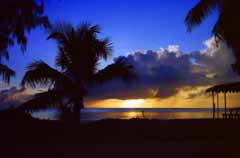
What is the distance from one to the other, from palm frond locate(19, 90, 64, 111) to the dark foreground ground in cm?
58

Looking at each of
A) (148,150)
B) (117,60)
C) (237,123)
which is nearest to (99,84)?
(117,60)

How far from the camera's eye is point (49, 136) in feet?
34.9

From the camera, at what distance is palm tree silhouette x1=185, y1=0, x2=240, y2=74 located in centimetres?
1215

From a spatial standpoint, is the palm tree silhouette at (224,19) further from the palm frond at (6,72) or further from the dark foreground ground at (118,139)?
the palm frond at (6,72)

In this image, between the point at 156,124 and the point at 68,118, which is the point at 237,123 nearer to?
the point at 156,124

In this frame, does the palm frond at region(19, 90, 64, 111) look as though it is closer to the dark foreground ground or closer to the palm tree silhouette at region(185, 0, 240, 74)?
the dark foreground ground

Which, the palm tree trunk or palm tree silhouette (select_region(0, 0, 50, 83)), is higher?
palm tree silhouette (select_region(0, 0, 50, 83))

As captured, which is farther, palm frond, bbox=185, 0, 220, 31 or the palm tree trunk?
palm frond, bbox=185, 0, 220, 31

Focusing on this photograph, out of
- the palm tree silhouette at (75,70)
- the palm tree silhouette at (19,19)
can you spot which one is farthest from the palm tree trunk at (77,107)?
the palm tree silhouette at (19,19)

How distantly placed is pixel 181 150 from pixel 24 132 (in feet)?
17.3

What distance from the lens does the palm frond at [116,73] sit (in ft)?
39.9

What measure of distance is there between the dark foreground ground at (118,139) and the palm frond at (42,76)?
1519 mm

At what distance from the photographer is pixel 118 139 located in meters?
10.5

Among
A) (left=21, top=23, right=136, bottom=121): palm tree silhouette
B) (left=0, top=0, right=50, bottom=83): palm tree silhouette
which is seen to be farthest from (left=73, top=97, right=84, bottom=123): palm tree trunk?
(left=0, top=0, right=50, bottom=83): palm tree silhouette
